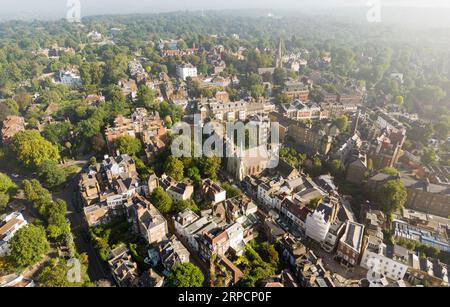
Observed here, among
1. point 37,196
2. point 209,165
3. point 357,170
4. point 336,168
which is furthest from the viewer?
point 336,168

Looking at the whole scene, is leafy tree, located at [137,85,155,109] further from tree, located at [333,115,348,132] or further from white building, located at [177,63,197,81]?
tree, located at [333,115,348,132]

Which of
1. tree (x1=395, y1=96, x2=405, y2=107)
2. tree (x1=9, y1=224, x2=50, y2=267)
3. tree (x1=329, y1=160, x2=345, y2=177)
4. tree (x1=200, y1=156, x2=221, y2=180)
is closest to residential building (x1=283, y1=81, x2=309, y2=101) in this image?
tree (x1=395, y1=96, x2=405, y2=107)

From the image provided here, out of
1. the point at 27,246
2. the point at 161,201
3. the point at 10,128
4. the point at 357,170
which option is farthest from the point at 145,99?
the point at 357,170

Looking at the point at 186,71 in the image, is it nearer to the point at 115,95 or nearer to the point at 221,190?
the point at 115,95
